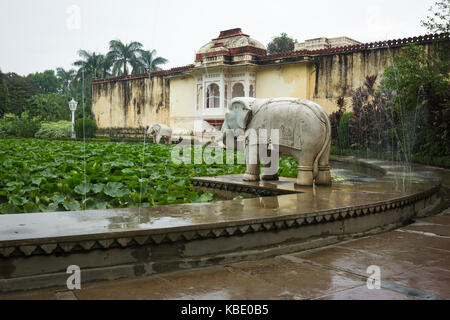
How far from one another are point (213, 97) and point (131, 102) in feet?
21.7

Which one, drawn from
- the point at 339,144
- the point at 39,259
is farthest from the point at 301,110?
the point at 339,144

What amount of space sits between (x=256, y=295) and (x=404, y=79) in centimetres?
1089

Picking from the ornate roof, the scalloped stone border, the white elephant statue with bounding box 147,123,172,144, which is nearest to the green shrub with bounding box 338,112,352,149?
the ornate roof

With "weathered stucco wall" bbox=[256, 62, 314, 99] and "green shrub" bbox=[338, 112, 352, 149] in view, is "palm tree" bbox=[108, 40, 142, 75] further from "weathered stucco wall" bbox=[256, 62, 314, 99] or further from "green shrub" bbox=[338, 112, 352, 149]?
"green shrub" bbox=[338, 112, 352, 149]

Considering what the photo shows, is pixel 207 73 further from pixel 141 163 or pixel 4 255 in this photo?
pixel 4 255

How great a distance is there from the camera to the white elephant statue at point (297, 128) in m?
4.73

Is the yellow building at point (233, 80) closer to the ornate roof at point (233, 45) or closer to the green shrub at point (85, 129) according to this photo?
the ornate roof at point (233, 45)

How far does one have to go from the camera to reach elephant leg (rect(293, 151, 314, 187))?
480cm

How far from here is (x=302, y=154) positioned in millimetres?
4801

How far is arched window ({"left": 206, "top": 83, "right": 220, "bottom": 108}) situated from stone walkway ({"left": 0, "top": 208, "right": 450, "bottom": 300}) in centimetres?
1804

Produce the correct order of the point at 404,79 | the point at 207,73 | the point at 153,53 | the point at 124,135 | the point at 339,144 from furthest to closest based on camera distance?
the point at 153,53 → the point at 124,135 → the point at 207,73 → the point at 339,144 → the point at 404,79

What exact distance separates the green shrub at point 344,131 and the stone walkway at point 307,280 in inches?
453

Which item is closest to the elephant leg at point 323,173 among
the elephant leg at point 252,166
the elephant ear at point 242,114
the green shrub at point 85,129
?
the elephant leg at point 252,166
